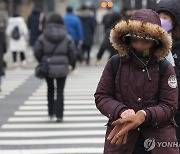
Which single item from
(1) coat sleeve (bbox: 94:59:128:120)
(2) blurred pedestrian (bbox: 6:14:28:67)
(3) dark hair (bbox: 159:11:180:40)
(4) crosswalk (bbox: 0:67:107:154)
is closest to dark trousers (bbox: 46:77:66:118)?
(4) crosswalk (bbox: 0:67:107:154)

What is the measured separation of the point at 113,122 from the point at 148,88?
1.14 ft

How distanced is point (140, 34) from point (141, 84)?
12.8 inches

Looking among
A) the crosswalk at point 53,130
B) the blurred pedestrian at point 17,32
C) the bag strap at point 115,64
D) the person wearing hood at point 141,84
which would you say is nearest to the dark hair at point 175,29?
the person wearing hood at point 141,84

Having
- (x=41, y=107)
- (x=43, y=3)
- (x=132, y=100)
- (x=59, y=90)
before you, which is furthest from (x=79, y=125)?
(x=43, y=3)

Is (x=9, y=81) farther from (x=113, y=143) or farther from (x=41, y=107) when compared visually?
(x=113, y=143)

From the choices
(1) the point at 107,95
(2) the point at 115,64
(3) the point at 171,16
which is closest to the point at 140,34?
(2) the point at 115,64

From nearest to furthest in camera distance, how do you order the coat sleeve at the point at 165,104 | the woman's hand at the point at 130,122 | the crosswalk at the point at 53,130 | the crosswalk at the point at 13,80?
the woman's hand at the point at 130,122 < the coat sleeve at the point at 165,104 < the crosswalk at the point at 53,130 < the crosswalk at the point at 13,80

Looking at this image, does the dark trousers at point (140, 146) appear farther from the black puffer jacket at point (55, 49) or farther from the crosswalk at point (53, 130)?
the black puffer jacket at point (55, 49)

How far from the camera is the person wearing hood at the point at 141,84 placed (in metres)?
4.62

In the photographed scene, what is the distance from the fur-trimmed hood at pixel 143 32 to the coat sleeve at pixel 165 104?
0.50 ft

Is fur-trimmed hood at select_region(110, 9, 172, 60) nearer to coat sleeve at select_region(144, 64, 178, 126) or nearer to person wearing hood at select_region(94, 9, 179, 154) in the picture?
person wearing hood at select_region(94, 9, 179, 154)

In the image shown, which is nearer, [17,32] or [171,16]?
[171,16]

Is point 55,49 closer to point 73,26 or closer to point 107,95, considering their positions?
point 107,95

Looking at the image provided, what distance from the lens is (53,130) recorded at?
417 inches
